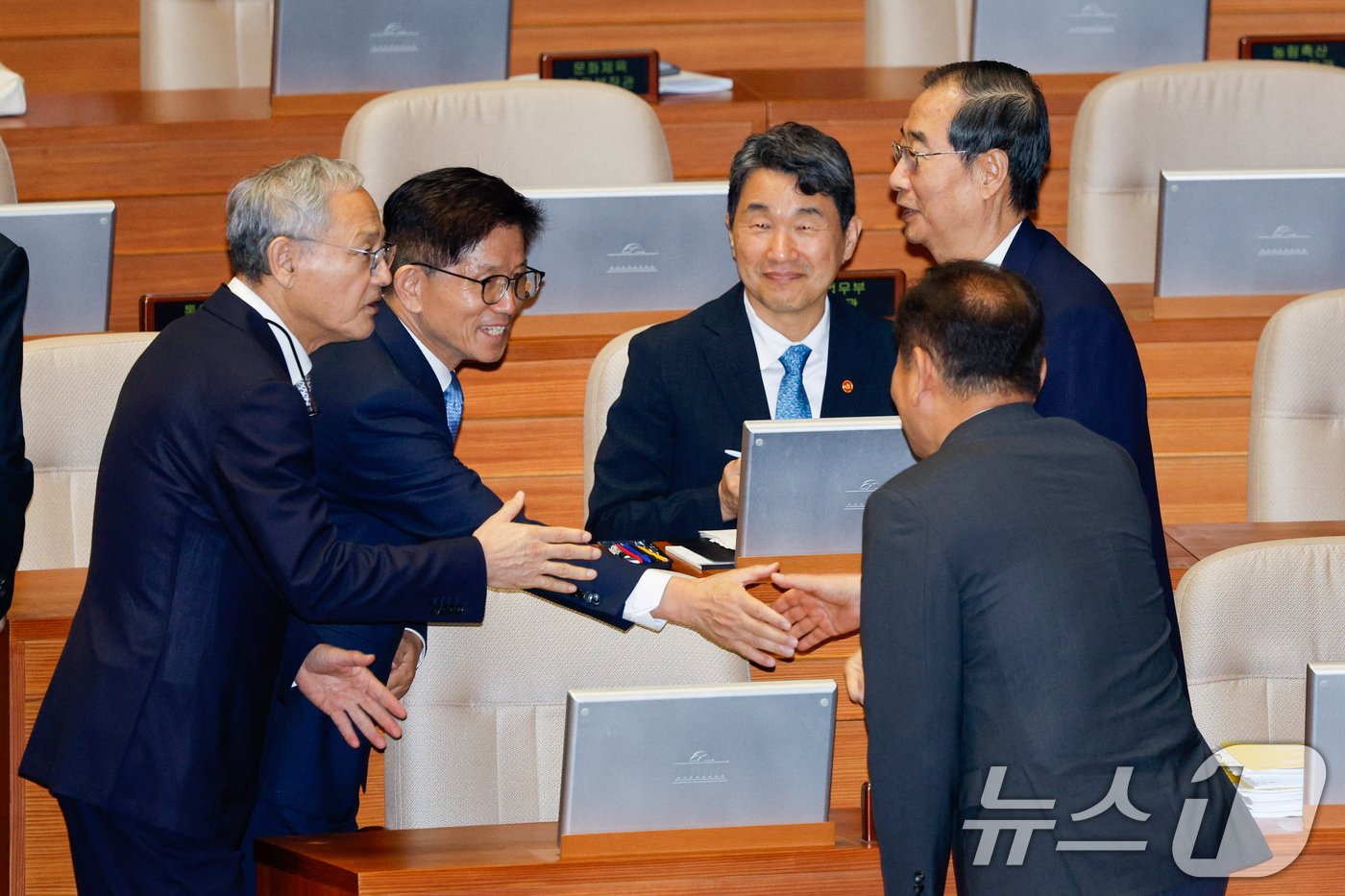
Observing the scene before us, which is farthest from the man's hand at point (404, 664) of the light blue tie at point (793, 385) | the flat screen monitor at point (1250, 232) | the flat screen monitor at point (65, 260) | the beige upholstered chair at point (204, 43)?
the beige upholstered chair at point (204, 43)

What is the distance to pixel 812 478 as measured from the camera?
8.08 feet

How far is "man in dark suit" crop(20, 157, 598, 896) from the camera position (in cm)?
218

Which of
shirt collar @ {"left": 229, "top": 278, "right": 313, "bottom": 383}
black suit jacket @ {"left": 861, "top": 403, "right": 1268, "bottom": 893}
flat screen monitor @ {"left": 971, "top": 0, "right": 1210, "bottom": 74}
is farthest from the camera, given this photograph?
flat screen monitor @ {"left": 971, "top": 0, "right": 1210, "bottom": 74}

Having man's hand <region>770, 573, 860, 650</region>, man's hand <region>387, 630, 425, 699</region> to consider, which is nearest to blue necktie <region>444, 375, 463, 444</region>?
man's hand <region>387, 630, 425, 699</region>

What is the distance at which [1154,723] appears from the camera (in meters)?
1.90

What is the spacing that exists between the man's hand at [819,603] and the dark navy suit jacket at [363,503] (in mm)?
→ 219

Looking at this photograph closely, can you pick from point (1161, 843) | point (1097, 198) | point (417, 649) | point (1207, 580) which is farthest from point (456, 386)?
point (1097, 198)

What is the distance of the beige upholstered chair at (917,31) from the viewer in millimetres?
4957

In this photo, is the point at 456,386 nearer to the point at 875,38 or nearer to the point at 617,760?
the point at 617,760

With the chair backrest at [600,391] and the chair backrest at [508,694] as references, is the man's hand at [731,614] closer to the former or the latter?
the chair backrest at [508,694]

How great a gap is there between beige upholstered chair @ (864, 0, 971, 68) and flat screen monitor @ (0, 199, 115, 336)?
2.39 m

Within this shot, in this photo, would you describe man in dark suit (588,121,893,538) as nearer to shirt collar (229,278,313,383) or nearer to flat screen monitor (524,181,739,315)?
flat screen monitor (524,181,739,315)

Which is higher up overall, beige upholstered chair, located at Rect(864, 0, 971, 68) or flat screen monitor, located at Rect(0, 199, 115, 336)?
beige upholstered chair, located at Rect(864, 0, 971, 68)

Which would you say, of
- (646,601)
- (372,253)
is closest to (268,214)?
(372,253)
